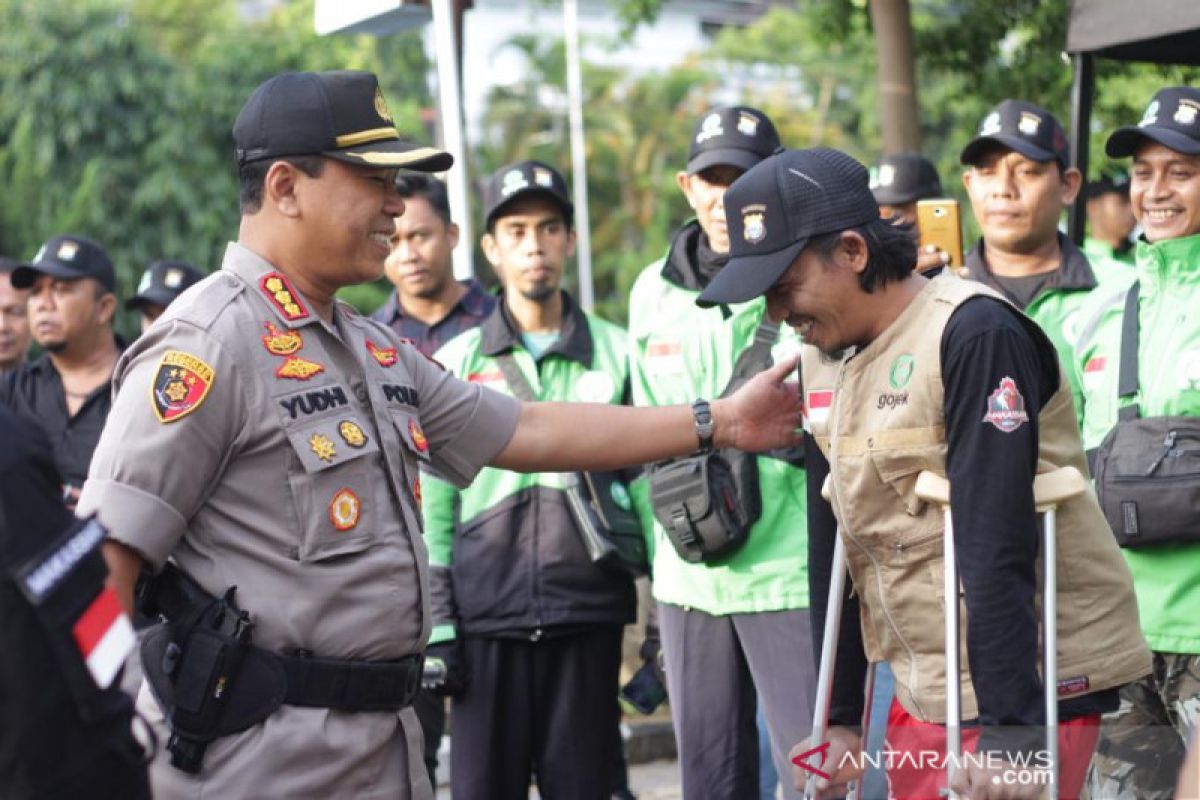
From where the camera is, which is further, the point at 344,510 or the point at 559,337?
the point at 559,337

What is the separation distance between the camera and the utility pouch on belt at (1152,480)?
5023 millimetres

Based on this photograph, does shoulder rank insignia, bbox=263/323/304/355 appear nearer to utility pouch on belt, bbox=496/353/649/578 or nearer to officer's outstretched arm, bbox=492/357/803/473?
officer's outstretched arm, bbox=492/357/803/473

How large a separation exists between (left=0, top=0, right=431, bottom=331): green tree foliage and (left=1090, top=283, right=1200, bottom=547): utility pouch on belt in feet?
82.1

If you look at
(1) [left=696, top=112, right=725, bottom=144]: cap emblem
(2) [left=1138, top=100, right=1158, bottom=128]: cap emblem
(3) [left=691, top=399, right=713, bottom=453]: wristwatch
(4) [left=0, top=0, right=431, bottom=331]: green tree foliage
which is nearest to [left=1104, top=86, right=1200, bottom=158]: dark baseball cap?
(2) [left=1138, top=100, right=1158, bottom=128]: cap emblem

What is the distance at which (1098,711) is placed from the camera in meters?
3.85

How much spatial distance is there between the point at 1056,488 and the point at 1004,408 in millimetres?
261

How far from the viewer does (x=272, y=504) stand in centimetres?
378

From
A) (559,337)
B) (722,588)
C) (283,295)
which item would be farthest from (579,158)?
(283,295)

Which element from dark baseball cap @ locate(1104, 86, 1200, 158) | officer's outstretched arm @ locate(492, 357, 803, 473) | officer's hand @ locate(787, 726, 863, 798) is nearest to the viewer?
officer's hand @ locate(787, 726, 863, 798)

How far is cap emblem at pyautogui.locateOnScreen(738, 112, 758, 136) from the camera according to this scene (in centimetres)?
645

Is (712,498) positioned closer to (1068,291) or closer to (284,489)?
(1068,291)

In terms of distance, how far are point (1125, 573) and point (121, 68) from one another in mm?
28341

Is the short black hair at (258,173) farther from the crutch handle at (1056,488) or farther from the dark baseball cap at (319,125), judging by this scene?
the crutch handle at (1056,488)

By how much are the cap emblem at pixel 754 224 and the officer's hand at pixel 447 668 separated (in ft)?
8.99
